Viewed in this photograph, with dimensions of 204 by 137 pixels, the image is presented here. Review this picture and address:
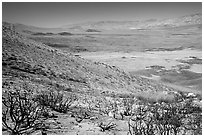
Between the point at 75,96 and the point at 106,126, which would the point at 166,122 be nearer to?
the point at 106,126

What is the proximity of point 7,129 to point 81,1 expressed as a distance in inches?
91.2

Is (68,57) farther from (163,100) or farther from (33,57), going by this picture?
(163,100)

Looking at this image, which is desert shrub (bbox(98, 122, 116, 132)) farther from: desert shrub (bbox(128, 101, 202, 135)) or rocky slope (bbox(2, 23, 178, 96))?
rocky slope (bbox(2, 23, 178, 96))

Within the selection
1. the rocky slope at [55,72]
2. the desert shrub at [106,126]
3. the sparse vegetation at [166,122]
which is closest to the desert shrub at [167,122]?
the sparse vegetation at [166,122]

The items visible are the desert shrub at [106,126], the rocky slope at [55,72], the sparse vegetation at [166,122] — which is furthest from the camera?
the rocky slope at [55,72]

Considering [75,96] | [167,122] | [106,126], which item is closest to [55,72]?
[75,96]

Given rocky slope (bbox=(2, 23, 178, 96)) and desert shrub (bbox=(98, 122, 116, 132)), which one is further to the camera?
rocky slope (bbox=(2, 23, 178, 96))

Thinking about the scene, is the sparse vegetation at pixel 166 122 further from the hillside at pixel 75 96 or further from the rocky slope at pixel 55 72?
the rocky slope at pixel 55 72

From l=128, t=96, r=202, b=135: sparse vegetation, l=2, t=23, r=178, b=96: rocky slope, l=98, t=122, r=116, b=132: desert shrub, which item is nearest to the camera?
l=128, t=96, r=202, b=135: sparse vegetation

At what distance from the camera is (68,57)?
8.40 meters

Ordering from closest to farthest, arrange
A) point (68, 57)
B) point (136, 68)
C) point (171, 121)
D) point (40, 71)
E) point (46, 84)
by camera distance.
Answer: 1. point (171, 121)
2. point (46, 84)
3. point (40, 71)
4. point (68, 57)
5. point (136, 68)

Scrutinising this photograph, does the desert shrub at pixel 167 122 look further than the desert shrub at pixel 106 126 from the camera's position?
No

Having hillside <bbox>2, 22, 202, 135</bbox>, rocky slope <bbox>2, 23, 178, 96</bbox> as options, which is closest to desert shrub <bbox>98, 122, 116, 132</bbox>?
hillside <bbox>2, 22, 202, 135</bbox>

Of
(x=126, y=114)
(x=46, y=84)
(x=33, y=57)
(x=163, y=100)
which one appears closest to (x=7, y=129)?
(x=126, y=114)
